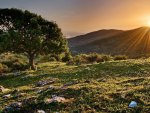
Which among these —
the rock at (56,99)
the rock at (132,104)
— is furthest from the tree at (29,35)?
the rock at (132,104)

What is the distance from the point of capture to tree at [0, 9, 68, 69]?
2345 inches

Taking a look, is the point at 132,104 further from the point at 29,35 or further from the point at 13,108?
the point at 29,35

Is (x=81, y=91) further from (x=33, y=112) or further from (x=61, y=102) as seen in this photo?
(x=33, y=112)

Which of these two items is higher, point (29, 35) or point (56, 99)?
point (29, 35)

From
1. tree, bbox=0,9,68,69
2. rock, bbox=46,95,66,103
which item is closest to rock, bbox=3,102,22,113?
rock, bbox=46,95,66,103

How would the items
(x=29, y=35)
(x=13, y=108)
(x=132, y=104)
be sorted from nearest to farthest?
(x=132, y=104), (x=13, y=108), (x=29, y=35)

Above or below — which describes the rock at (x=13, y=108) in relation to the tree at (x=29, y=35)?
below

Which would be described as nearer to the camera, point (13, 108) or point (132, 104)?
point (132, 104)

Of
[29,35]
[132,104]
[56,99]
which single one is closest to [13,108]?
[56,99]

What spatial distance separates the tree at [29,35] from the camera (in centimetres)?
5956

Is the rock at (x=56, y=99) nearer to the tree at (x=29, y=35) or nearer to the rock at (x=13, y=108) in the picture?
the rock at (x=13, y=108)

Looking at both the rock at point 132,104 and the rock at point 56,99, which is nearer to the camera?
the rock at point 132,104

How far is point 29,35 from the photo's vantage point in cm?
6053

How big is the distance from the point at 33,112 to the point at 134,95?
265 inches
